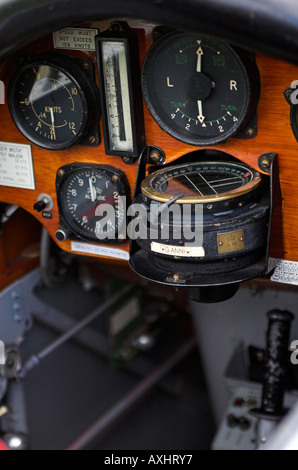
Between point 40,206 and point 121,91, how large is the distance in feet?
1.69

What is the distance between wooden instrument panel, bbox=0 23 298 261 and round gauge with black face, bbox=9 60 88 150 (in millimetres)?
51

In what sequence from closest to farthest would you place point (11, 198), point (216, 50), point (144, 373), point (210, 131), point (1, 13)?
point (1, 13), point (216, 50), point (210, 131), point (11, 198), point (144, 373)

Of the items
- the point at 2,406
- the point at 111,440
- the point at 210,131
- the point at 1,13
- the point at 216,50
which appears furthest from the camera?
the point at 111,440

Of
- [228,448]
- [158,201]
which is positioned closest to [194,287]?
[158,201]

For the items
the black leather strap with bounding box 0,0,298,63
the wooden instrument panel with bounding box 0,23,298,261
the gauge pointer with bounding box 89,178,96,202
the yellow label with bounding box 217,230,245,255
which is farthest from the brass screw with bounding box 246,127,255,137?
the gauge pointer with bounding box 89,178,96,202

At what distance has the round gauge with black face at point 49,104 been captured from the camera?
1813mm

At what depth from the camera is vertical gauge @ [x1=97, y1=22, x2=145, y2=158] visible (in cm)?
170

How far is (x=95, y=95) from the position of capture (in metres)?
1.82

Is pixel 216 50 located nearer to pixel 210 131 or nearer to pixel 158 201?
pixel 210 131

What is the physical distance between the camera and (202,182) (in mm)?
1700

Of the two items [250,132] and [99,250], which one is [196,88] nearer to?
[250,132]

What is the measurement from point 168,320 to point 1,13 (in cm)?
214

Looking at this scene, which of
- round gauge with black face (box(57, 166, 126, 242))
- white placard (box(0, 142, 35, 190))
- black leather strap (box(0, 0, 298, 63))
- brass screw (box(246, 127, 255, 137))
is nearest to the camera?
black leather strap (box(0, 0, 298, 63))

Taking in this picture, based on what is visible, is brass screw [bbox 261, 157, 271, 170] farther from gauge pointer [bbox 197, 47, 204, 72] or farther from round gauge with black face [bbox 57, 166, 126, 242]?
round gauge with black face [bbox 57, 166, 126, 242]
